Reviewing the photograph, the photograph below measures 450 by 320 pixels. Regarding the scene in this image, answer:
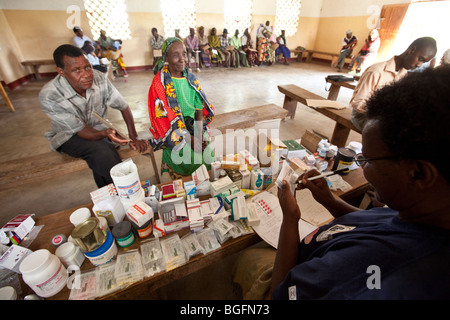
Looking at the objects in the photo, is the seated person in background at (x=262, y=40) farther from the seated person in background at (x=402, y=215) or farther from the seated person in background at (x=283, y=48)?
the seated person in background at (x=402, y=215)

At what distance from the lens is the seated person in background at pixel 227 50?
846cm

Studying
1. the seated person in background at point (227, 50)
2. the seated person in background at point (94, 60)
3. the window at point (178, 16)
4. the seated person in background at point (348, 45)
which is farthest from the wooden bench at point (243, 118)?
the seated person in background at point (348, 45)

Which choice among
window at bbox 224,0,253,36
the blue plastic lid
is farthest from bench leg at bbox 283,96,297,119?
window at bbox 224,0,253,36

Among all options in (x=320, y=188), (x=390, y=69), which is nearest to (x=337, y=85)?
(x=390, y=69)

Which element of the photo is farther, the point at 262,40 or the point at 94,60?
the point at 262,40

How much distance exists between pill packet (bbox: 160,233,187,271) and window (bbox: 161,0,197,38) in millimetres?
8906

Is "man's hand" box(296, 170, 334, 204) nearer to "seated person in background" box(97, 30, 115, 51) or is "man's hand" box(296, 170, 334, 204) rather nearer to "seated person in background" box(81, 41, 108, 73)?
"seated person in background" box(81, 41, 108, 73)

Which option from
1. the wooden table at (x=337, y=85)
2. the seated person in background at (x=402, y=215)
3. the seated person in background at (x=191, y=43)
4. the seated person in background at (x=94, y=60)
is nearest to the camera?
the seated person in background at (x=402, y=215)

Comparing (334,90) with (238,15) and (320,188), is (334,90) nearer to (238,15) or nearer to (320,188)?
(320,188)

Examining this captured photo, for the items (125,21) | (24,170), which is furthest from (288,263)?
(125,21)

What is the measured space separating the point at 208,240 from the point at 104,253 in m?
0.48

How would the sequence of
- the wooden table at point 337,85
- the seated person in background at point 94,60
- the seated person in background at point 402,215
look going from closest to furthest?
the seated person in background at point 402,215, the wooden table at point 337,85, the seated person in background at point 94,60

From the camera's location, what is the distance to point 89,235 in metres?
0.89

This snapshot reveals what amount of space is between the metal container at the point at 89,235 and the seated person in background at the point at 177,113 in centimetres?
108
